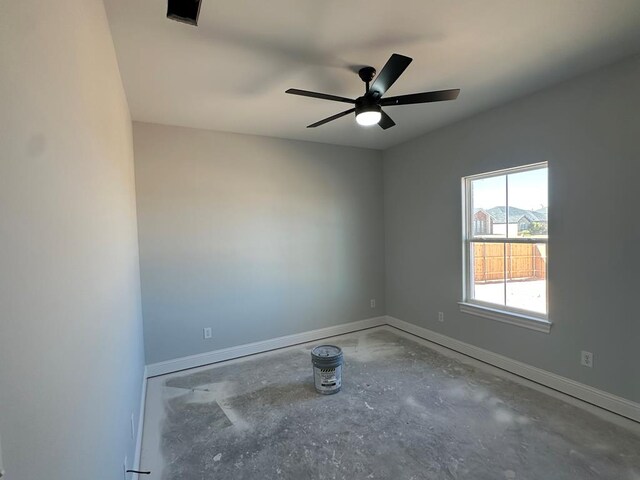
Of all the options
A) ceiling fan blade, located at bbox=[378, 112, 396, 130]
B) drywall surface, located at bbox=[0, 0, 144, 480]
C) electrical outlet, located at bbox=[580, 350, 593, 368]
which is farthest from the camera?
electrical outlet, located at bbox=[580, 350, 593, 368]

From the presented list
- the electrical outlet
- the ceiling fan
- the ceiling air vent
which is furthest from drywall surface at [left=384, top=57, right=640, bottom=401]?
the ceiling air vent

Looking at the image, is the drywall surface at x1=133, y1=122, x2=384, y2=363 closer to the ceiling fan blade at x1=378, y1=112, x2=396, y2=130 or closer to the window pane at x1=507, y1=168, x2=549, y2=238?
the ceiling fan blade at x1=378, y1=112, x2=396, y2=130

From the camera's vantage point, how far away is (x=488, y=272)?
11.6 feet

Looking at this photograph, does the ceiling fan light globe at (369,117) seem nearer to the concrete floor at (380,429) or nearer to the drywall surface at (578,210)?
the drywall surface at (578,210)

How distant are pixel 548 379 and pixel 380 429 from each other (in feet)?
5.66

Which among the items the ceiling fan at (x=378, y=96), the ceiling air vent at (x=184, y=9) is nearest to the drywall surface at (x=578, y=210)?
the ceiling fan at (x=378, y=96)

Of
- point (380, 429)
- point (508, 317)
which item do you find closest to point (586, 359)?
point (508, 317)

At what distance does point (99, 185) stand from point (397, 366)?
3140 millimetres

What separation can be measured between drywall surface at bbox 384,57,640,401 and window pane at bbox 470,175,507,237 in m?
0.16

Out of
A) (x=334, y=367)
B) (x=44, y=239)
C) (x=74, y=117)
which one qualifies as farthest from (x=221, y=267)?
(x=44, y=239)

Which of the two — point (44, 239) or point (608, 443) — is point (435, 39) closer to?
point (44, 239)

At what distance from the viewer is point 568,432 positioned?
227 centimetres

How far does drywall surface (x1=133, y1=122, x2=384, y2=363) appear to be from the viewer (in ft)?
11.2

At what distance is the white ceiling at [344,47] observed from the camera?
5.89 feet
